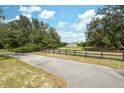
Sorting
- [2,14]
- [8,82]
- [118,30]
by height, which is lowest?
[8,82]

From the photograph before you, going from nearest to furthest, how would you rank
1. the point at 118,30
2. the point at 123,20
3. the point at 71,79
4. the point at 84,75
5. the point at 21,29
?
the point at 71,79 → the point at 84,75 → the point at 123,20 → the point at 118,30 → the point at 21,29

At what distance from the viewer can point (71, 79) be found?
1030 cm

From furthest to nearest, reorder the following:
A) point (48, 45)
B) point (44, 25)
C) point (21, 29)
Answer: point (44, 25) → point (21, 29) → point (48, 45)

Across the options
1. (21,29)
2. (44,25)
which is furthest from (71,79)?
(44,25)

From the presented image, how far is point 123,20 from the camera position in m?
28.5

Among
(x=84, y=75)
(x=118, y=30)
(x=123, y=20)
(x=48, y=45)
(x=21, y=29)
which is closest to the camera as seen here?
(x=84, y=75)

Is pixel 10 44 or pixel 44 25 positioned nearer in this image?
pixel 10 44
